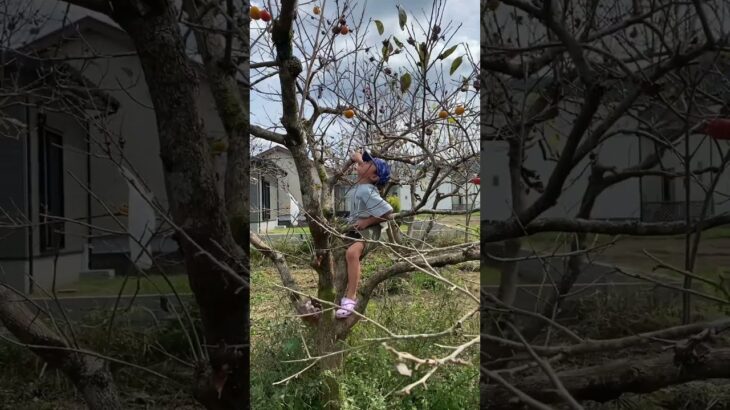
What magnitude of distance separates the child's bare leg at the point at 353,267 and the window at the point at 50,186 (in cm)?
151

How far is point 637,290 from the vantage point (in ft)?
6.61

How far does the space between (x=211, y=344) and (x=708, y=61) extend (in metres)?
2.09

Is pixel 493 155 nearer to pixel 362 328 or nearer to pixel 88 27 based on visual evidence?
pixel 88 27

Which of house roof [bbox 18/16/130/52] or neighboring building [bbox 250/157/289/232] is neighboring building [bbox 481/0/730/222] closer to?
house roof [bbox 18/16/130/52]

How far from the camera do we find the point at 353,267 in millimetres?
3238

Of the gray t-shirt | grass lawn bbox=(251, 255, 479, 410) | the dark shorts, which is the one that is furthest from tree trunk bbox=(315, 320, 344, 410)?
the gray t-shirt

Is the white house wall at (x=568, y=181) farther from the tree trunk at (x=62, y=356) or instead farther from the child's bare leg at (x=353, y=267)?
the tree trunk at (x=62, y=356)

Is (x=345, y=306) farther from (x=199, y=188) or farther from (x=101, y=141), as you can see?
(x=101, y=141)

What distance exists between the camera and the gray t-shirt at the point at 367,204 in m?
3.14

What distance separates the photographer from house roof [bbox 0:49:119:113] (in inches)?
82.2

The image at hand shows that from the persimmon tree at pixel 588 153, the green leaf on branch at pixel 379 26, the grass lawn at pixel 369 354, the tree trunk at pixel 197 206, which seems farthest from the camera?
the green leaf on branch at pixel 379 26

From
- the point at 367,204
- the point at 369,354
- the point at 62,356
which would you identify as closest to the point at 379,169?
the point at 367,204

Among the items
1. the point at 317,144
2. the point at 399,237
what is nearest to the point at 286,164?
the point at 317,144

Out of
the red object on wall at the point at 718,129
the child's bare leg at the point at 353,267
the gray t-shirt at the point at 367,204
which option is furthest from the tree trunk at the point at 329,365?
the red object on wall at the point at 718,129
